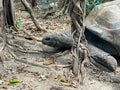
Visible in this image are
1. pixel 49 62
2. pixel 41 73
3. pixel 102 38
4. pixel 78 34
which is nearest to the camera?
pixel 41 73

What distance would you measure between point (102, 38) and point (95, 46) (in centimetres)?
21

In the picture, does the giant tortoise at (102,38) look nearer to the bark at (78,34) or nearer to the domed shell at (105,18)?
the domed shell at (105,18)

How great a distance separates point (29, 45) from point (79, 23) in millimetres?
1204

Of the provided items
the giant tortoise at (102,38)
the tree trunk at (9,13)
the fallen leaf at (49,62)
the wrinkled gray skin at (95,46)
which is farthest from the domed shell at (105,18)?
the tree trunk at (9,13)

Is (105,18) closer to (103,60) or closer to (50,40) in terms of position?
(103,60)

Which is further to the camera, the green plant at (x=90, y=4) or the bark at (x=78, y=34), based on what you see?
the green plant at (x=90, y=4)

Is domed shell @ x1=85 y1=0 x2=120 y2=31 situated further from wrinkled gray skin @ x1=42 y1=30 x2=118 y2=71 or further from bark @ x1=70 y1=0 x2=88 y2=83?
bark @ x1=70 y1=0 x2=88 y2=83

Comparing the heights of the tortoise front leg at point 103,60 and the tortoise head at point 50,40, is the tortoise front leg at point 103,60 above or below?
below

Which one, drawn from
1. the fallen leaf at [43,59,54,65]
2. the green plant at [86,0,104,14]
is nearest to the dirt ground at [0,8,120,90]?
the fallen leaf at [43,59,54,65]

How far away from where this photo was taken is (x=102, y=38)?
16.5ft

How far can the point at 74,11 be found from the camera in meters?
4.68

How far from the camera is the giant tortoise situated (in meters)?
4.88

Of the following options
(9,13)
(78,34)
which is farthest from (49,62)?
(9,13)

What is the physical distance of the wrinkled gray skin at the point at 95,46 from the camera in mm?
4823
